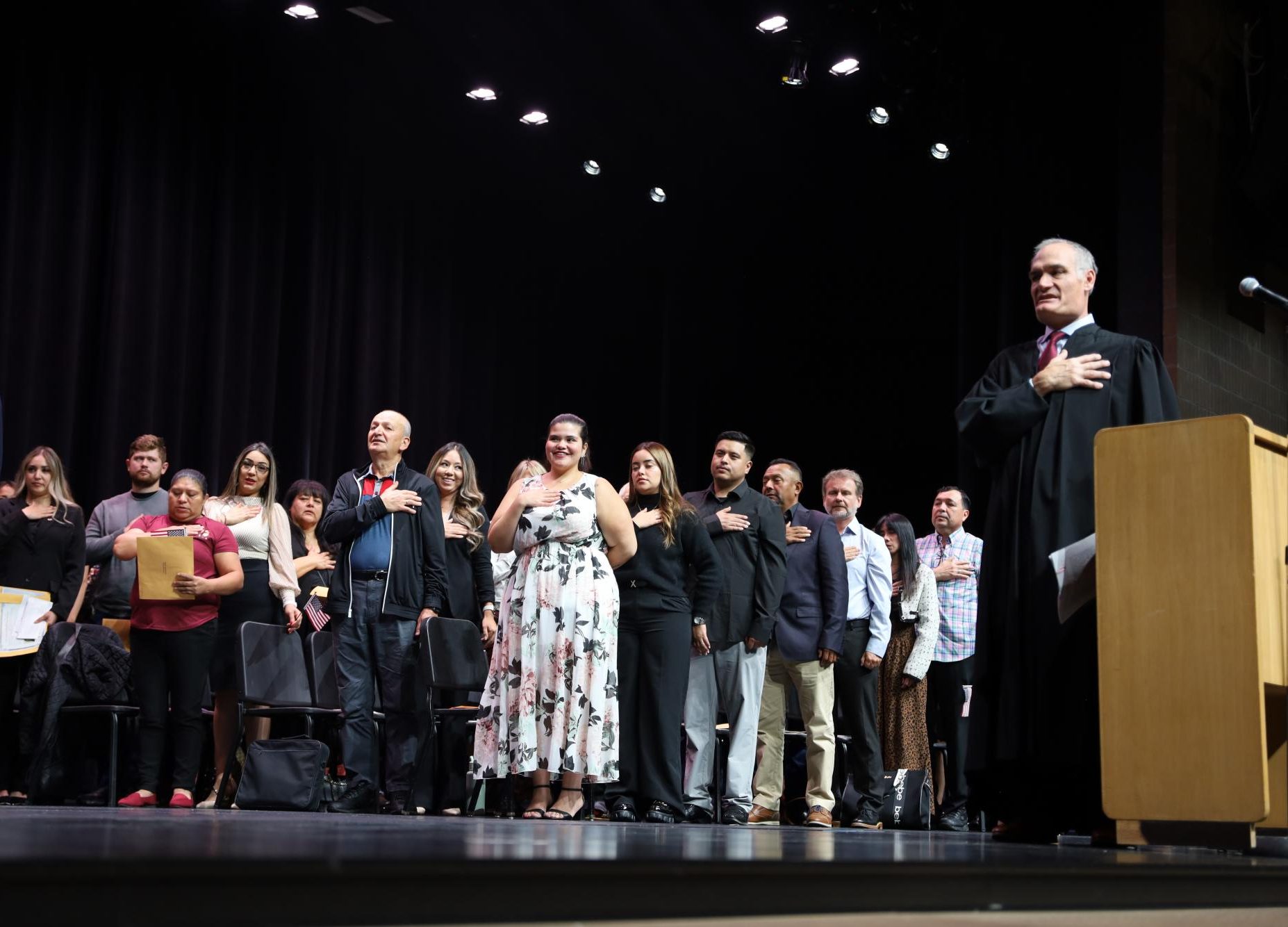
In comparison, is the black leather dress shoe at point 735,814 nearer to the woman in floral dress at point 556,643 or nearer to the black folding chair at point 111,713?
the woman in floral dress at point 556,643

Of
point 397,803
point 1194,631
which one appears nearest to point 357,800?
point 397,803

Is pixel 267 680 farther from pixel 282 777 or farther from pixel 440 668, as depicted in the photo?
pixel 440 668

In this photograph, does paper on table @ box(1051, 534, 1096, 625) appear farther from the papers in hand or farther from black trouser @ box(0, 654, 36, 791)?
black trouser @ box(0, 654, 36, 791)

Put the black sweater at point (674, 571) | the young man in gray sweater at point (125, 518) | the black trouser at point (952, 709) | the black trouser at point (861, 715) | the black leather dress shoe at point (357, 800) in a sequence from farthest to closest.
Result: the black trouser at point (952, 709), the young man in gray sweater at point (125, 518), the black trouser at point (861, 715), the black leather dress shoe at point (357, 800), the black sweater at point (674, 571)

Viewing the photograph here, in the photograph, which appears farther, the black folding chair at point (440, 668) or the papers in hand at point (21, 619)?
the papers in hand at point (21, 619)

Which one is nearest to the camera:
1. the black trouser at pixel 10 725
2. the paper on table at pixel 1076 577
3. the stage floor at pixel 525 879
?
the stage floor at pixel 525 879

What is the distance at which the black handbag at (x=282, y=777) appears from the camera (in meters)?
5.37

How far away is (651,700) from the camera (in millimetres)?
5148

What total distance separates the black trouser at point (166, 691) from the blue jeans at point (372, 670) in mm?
635

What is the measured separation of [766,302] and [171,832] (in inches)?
379

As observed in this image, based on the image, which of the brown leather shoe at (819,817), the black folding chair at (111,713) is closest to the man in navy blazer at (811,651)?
the brown leather shoe at (819,817)

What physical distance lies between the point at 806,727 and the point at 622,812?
1445 millimetres

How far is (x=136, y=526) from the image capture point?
6.11m

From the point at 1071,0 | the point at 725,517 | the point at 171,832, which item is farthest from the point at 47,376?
the point at 171,832
